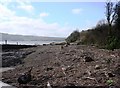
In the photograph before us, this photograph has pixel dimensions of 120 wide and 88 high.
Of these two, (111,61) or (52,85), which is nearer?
(52,85)

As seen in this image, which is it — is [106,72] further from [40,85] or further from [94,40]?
[94,40]

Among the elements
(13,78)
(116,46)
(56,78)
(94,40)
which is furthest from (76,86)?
(94,40)

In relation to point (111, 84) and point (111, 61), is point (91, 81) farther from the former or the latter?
point (111, 61)

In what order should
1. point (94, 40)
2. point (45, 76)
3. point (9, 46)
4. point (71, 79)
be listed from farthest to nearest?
point (9, 46), point (94, 40), point (45, 76), point (71, 79)

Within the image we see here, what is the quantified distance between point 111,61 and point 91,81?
3.39 metres

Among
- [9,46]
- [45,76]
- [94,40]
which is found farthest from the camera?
[9,46]

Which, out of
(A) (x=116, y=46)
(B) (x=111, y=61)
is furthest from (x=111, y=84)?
(A) (x=116, y=46)

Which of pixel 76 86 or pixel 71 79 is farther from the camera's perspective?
pixel 71 79

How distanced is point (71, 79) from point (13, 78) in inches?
100

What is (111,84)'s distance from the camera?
9.70m

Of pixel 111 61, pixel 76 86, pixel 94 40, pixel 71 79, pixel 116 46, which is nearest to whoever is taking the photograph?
pixel 76 86

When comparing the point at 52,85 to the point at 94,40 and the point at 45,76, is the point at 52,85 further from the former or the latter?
the point at 94,40

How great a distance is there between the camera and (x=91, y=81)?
33.2 feet

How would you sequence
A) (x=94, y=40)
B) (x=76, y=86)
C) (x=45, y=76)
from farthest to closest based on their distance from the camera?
(x=94, y=40) → (x=45, y=76) → (x=76, y=86)
